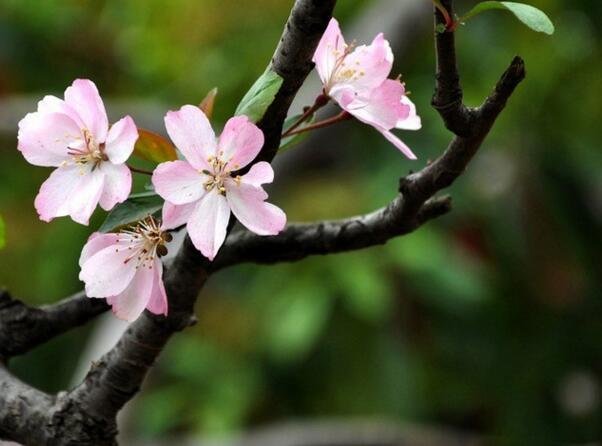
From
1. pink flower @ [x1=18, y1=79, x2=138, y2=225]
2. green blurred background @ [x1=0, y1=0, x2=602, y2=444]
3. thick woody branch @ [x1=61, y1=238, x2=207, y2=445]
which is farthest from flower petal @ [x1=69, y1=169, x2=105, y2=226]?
green blurred background @ [x1=0, y1=0, x2=602, y2=444]

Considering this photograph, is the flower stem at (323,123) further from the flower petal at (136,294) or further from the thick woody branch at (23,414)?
the thick woody branch at (23,414)

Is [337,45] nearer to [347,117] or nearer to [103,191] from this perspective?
[347,117]

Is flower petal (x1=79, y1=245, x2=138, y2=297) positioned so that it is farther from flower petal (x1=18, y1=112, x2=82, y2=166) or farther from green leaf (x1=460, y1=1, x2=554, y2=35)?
green leaf (x1=460, y1=1, x2=554, y2=35)

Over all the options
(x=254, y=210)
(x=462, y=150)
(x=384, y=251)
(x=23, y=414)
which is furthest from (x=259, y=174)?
(x=384, y=251)

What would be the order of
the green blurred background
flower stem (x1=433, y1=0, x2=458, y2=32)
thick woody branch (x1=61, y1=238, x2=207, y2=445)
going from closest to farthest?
flower stem (x1=433, y1=0, x2=458, y2=32)
thick woody branch (x1=61, y1=238, x2=207, y2=445)
the green blurred background

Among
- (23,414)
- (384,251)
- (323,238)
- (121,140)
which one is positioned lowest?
(384,251)

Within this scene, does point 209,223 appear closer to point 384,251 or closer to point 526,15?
point 526,15
